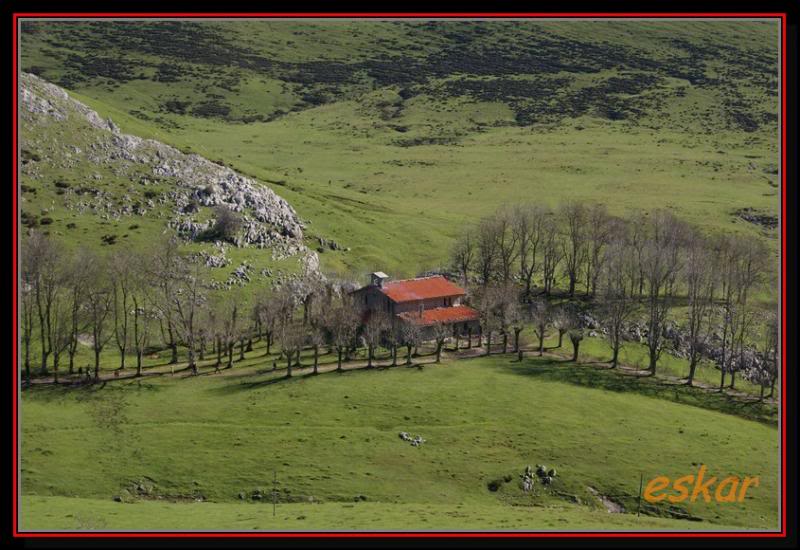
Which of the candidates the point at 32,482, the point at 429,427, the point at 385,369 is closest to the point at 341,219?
the point at 385,369

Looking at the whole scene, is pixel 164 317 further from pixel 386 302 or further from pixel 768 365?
pixel 768 365

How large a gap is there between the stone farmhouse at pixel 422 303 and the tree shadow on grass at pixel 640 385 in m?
13.0

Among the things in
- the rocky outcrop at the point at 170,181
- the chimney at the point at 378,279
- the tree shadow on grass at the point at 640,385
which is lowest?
the tree shadow on grass at the point at 640,385

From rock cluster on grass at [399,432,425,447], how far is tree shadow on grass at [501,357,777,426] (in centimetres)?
2138

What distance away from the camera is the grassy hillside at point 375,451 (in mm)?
77250

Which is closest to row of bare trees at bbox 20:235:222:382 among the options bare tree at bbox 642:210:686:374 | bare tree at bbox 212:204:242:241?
bare tree at bbox 212:204:242:241

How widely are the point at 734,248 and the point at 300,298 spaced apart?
241ft

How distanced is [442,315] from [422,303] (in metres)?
3.38

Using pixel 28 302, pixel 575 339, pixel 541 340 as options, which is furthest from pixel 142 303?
pixel 575 339

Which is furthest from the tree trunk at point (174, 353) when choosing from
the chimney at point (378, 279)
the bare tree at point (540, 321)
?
the bare tree at point (540, 321)

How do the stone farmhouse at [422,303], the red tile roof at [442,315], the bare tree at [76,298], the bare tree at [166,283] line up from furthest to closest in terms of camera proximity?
the stone farmhouse at [422,303] < the red tile roof at [442,315] < the bare tree at [166,283] < the bare tree at [76,298]

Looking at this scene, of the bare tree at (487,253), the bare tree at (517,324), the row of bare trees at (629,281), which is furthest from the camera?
the bare tree at (487,253)

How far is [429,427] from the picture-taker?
93.6 metres

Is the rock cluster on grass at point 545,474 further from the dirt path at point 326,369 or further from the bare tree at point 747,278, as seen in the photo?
the bare tree at point 747,278
